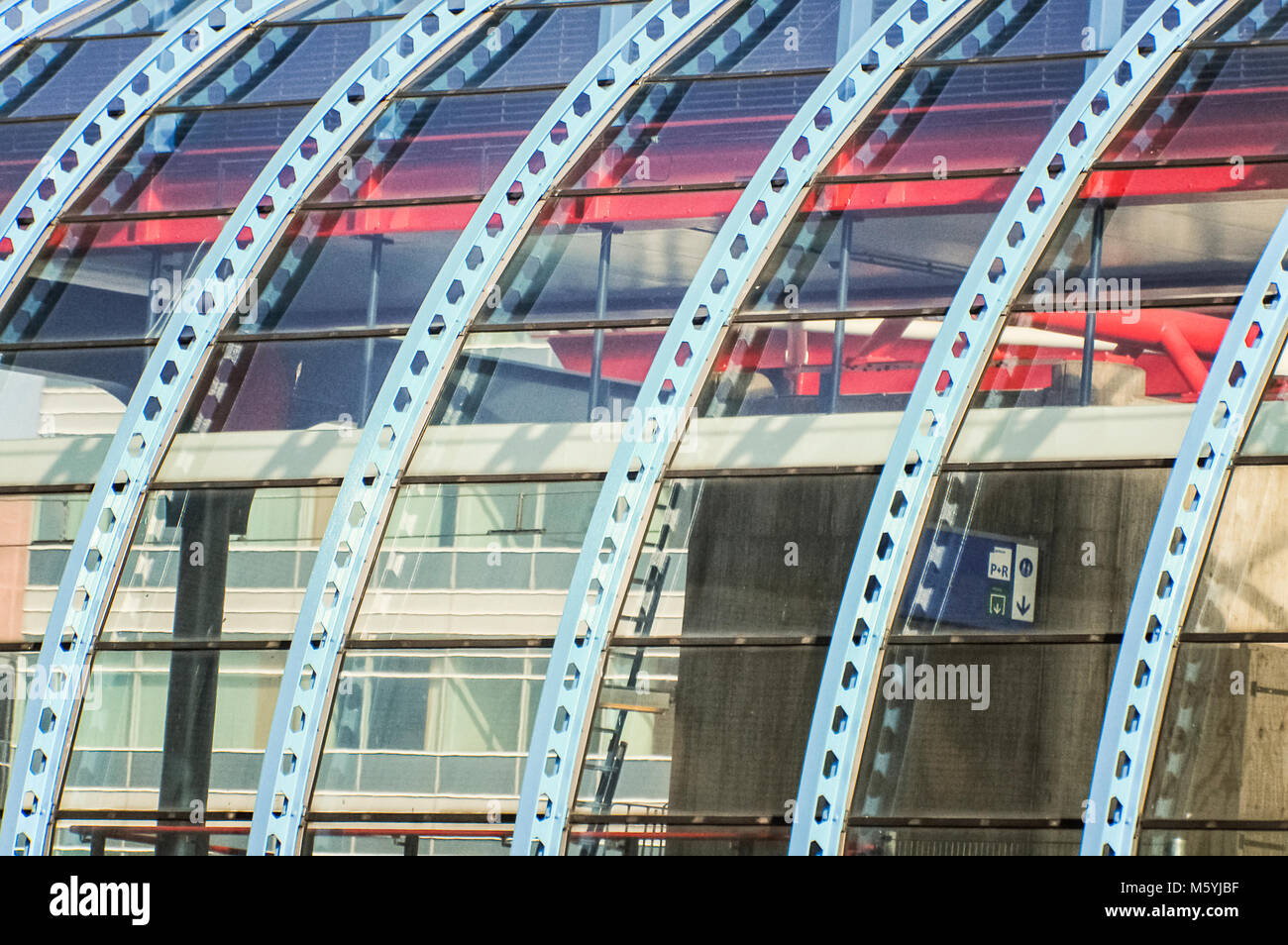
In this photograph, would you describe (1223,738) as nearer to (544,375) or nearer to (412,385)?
(544,375)

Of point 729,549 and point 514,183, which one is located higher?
point 514,183

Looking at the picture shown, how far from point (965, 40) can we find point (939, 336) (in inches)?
128

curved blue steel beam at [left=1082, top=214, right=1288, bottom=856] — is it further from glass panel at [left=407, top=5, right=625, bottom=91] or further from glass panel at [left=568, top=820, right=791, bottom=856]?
glass panel at [left=407, top=5, right=625, bottom=91]

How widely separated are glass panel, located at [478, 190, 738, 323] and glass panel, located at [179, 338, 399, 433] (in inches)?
44.8

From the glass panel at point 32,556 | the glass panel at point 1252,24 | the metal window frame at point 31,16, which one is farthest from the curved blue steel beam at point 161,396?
the glass panel at point 1252,24

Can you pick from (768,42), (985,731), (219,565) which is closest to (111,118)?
(219,565)

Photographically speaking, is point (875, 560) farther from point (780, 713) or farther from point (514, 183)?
point (514, 183)

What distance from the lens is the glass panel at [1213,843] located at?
1223 centimetres

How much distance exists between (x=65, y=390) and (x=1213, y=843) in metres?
10.3

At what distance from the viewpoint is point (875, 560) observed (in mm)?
13117

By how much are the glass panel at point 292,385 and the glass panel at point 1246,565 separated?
688cm

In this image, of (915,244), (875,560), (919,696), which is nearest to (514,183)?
(915,244)

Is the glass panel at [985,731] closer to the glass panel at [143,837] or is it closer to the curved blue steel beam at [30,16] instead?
the glass panel at [143,837]

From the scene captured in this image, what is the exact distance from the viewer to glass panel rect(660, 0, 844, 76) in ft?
50.6
